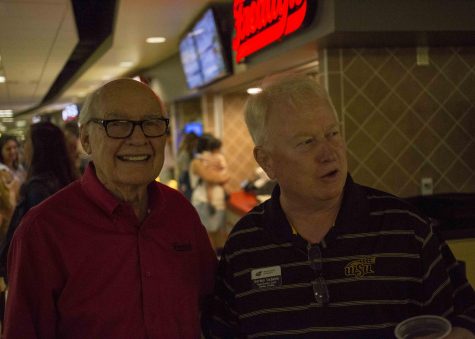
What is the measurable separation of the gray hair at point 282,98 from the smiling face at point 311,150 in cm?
1

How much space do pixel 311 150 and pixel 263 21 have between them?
219 centimetres

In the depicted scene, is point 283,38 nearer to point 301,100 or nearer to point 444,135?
point 444,135

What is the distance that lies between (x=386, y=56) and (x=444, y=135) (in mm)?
691

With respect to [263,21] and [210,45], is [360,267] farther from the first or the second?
[210,45]

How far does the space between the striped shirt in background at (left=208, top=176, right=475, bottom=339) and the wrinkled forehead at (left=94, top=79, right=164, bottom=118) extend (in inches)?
19.2

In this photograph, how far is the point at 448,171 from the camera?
3580 millimetres

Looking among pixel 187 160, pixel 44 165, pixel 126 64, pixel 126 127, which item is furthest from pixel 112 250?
pixel 126 64

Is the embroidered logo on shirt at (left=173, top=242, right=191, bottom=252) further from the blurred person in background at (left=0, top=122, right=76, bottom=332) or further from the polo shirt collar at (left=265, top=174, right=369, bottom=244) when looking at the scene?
the blurred person in background at (left=0, top=122, right=76, bottom=332)

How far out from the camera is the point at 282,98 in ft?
4.56

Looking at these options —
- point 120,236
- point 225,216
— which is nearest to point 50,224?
point 120,236

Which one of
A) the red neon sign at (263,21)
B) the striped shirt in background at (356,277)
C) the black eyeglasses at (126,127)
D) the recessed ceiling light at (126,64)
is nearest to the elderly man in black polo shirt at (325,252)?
the striped shirt in background at (356,277)

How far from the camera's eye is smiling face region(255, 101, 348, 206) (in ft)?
4.41

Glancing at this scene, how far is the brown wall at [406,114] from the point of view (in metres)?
3.33

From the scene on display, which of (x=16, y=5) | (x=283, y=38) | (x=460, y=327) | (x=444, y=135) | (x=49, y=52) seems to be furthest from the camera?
(x=49, y=52)
